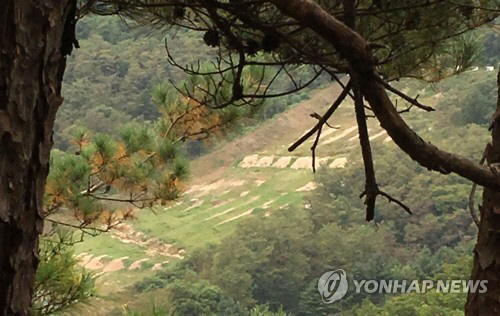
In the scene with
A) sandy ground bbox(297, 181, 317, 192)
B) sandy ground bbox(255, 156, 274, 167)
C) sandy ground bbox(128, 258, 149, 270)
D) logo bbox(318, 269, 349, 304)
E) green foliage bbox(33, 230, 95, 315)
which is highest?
green foliage bbox(33, 230, 95, 315)

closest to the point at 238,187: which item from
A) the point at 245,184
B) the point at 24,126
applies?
the point at 245,184

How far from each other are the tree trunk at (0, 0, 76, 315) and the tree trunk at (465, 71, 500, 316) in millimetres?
570

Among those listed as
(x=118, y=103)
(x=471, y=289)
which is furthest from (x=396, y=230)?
(x=471, y=289)

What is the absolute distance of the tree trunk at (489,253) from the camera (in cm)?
81

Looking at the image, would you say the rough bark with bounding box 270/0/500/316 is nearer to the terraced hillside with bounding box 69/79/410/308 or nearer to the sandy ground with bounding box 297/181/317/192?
the terraced hillside with bounding box 69/79/410/308

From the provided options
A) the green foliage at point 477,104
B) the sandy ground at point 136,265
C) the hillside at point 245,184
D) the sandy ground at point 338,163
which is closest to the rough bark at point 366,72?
the sandy ground at point 136,265

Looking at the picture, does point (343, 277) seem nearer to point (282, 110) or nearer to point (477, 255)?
point (477, 255)

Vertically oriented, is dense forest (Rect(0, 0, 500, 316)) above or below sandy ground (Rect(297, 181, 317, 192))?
above

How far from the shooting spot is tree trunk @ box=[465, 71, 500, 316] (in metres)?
0.81

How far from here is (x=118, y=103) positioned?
8.86 meters

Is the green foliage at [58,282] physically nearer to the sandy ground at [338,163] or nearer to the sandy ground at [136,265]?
the sandy ground at [136,265]

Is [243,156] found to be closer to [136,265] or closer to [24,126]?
[136,265]

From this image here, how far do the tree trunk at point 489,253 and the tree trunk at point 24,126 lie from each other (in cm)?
57

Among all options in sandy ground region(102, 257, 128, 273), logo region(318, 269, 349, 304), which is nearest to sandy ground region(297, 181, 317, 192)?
sandy ground region(102, 257, 128, 273)
